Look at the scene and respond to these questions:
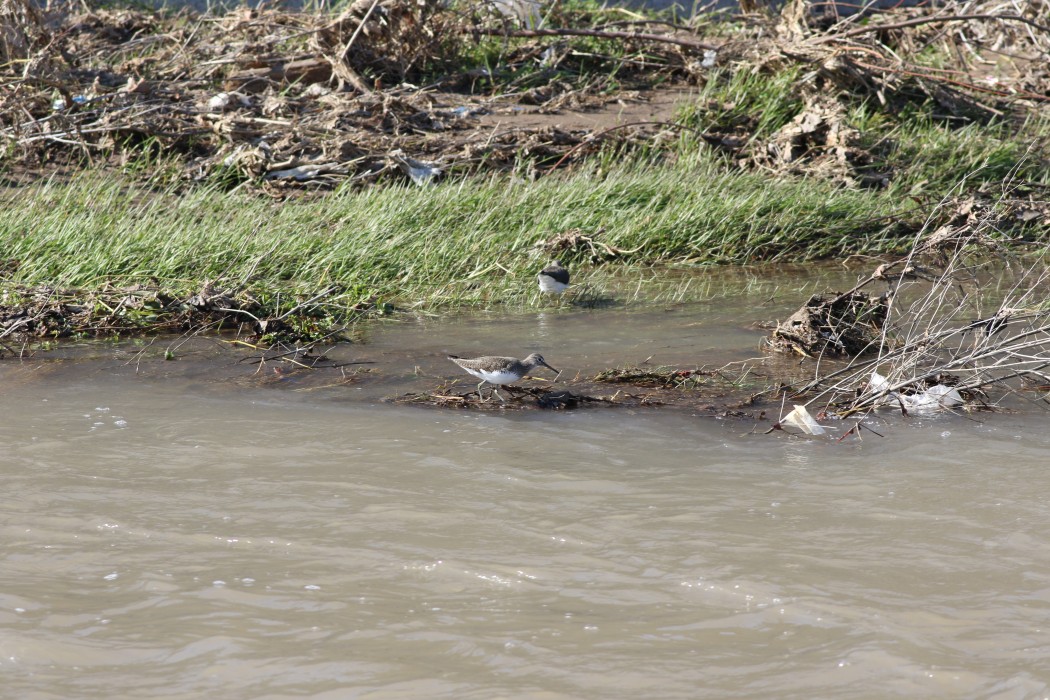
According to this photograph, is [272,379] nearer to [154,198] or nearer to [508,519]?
[508,519]

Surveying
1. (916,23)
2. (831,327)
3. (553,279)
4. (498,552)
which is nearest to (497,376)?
(498,552)

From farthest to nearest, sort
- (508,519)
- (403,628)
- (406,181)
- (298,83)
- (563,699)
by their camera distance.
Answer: (298,83), (406,181), (508,519), (403,628), (563,699)

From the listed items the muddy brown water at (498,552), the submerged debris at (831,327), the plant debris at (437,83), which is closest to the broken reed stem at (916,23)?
the plant debris at (437,83)

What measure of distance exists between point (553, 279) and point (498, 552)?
4274 mm

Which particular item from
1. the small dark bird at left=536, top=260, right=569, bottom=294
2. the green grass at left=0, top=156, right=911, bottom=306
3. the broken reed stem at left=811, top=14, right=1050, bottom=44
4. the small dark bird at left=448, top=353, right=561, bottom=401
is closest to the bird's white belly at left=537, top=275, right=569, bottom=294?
the small dark bird at left=536, top=260, right=569, bottom=294

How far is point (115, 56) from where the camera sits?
43.0 ft

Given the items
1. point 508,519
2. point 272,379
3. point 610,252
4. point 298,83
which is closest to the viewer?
point 508,519

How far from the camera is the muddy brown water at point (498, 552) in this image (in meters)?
3.30

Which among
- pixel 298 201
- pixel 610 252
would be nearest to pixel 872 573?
pixel 610 252

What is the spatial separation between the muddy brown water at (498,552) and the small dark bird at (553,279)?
7.19 ft

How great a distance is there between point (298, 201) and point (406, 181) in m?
1.13

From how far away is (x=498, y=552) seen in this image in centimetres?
409

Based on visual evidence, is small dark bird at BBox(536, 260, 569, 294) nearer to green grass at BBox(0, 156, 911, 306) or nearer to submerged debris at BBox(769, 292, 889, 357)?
green grass at BBox(0, 156, 911, 306)

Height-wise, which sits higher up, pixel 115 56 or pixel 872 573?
pixel 115 56
